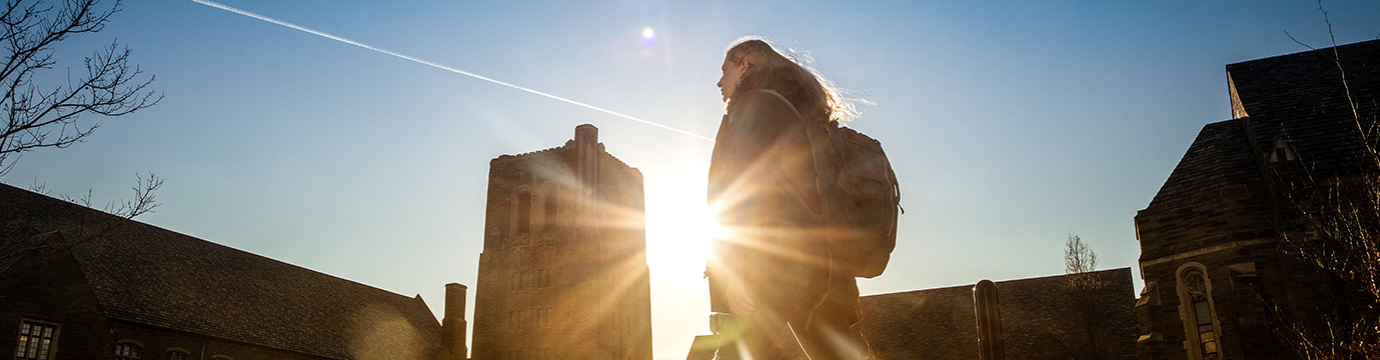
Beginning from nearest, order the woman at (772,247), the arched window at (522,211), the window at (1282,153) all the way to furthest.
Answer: the woman at (772,247)
the window at (1282,153)
the arched window at (522,211)

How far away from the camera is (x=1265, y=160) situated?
68.6 feet

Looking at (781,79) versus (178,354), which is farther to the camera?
(178,354)

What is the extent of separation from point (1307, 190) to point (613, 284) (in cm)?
3229

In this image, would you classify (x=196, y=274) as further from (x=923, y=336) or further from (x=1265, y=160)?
(x=1265, y=160)

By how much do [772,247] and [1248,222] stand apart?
21253mm

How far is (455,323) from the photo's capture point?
50.7 metres

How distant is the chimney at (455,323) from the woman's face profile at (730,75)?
48362mm

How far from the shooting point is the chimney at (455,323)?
49.8 m

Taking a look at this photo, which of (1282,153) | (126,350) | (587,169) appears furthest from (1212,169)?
(126,350)

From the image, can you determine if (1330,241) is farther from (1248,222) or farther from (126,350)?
(126,350)

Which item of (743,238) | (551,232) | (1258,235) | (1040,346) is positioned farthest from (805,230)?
(551,232)

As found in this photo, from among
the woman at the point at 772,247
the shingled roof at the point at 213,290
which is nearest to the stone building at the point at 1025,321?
the shingled roof at the point at 213,290

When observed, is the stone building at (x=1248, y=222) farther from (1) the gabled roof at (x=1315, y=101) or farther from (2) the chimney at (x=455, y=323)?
(2) the chimney at (x=455, y=323)

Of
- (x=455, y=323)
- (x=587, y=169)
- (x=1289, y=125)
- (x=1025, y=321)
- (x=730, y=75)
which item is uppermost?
(x=587, y=169)
